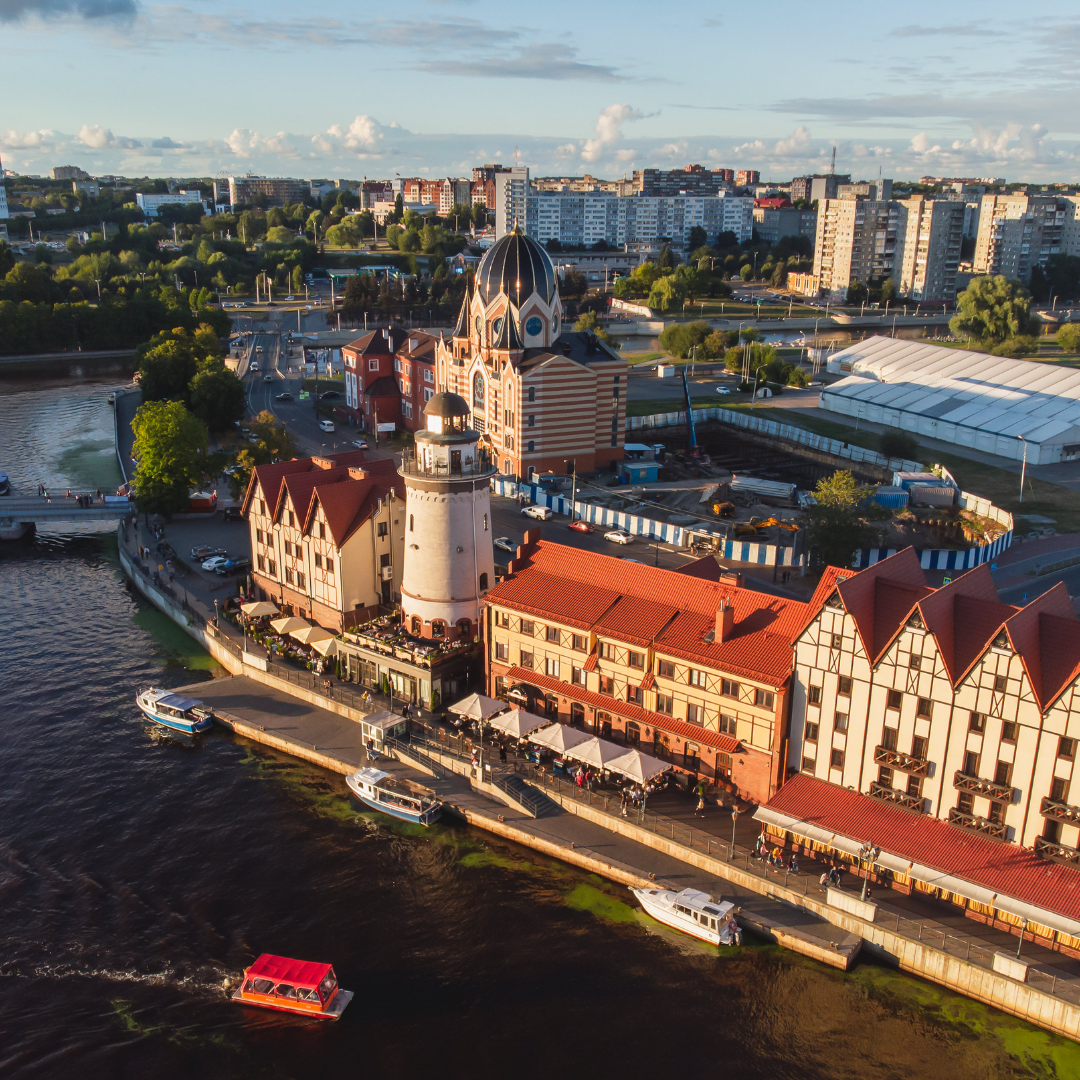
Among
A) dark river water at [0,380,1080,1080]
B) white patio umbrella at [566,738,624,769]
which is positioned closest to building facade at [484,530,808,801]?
white patio umbrella at [566,738,624,769]

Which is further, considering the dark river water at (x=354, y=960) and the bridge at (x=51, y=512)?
the bridge at (x=51, y=512)

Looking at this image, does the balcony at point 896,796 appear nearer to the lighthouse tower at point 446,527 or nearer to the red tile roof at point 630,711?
the red tile roof at point 630,711

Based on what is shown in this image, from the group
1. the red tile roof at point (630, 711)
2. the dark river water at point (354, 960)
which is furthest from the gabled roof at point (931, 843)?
the dark river water at point (354, 960)

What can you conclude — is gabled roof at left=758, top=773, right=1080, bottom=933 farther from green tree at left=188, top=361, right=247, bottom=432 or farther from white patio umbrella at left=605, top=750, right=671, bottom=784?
green tree at left=188, top=361, right=247, bottom=432

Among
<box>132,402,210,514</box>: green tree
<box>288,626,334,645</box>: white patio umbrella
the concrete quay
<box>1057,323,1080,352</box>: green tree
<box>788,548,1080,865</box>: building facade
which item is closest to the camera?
the concrete quay

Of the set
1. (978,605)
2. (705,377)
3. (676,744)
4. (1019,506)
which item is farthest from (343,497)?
(705,377)

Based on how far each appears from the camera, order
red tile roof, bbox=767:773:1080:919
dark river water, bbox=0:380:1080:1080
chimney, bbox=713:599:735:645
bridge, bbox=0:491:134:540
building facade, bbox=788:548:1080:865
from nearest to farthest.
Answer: dark river water, bbox=0:380:1080:1080
red tile roof, bbox=767:773:1080:919
building facade, bbox=788:548:1080:865
chimney, bbox=713:599:735:645
bridge, bbox=0:491:134:540

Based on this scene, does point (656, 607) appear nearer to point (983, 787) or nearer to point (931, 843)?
point (931, 843)
